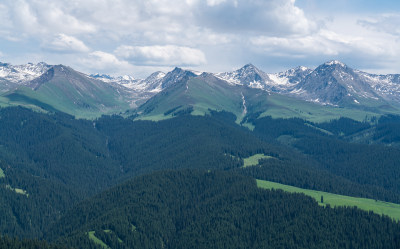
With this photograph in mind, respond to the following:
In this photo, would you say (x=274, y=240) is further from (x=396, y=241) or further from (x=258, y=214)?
(x=396, y=241)

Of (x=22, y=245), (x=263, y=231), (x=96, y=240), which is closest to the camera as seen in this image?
(x=22, y=245)

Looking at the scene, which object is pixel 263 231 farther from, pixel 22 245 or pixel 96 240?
pixel 22 245

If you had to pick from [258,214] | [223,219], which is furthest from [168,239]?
[258,214]

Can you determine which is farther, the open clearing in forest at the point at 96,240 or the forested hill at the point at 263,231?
the open clearing in forest at the point at 96,240

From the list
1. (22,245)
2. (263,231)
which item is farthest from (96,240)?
(263,231)

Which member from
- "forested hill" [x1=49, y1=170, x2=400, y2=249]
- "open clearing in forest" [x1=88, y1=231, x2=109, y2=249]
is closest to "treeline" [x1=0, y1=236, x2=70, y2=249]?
"forested hill" [x1=49, y1=170, x2=400, y2=249]

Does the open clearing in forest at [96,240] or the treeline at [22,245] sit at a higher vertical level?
the treeline at [22,245]

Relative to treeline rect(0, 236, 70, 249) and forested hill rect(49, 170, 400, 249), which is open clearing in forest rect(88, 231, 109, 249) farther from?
treeline rect(0, 236, 70, 249)

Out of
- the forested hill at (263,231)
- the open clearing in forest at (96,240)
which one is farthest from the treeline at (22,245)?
the open clearing in forest at (96,240)

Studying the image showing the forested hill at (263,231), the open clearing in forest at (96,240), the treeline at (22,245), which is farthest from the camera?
the open clearing in forest at (96,240)

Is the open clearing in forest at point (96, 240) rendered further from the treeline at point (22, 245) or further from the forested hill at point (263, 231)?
the treeline at point (22, 245)

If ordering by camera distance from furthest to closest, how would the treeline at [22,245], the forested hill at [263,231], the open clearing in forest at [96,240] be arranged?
the open clearing in forest at [96,240] → the forested hill at [263,231] → the treeline at [22,245]
